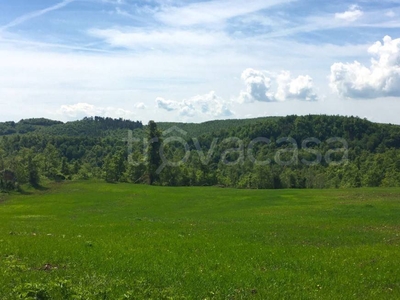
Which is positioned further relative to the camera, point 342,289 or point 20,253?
point 20,253

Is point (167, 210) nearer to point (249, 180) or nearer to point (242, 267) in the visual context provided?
point (242, 267)

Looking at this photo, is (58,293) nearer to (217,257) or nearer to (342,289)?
(217,257)

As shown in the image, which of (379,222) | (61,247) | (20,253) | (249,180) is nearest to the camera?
(20,253)

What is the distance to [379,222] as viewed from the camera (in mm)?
29000

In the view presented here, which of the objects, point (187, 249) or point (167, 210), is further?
point (167, 210)

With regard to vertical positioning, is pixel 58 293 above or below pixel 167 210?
above

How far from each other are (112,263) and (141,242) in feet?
15.1

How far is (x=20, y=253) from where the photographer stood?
16062 mm

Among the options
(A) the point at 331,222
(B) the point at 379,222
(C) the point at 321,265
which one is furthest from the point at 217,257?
(B) the point at 379,222

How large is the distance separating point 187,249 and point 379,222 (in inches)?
675

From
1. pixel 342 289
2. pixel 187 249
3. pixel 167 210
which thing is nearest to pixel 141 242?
pixel 187 249

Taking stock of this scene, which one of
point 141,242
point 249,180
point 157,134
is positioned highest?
point 157,134

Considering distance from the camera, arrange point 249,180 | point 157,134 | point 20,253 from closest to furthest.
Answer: point 20,253
point 157,134
point 249,180

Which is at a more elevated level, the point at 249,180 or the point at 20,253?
the point at 20,253
